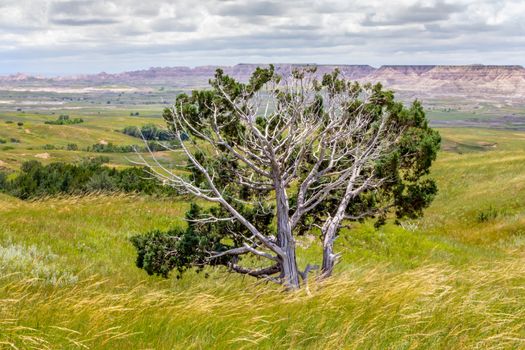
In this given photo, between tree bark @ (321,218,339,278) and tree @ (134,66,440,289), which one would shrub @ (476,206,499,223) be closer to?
tree @ (134,66,440,289)

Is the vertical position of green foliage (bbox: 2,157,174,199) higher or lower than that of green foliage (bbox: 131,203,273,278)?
lower

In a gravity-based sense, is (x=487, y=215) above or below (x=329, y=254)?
below

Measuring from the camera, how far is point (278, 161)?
9.37 meters

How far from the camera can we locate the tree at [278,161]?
876 centimetres

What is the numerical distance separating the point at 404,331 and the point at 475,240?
1087 inches

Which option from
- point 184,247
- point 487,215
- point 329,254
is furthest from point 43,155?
point 329,254

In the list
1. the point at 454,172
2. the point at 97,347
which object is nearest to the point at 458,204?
the point at 454,172

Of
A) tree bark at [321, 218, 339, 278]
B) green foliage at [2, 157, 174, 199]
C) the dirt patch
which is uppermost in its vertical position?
tree bark at [321, 218, 339, 278]

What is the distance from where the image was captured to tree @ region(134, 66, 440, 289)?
8.76m

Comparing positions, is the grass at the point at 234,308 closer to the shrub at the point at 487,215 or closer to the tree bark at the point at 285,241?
the tree bark at the point at 285,241

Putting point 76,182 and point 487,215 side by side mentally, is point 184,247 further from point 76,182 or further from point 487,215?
point 487,215

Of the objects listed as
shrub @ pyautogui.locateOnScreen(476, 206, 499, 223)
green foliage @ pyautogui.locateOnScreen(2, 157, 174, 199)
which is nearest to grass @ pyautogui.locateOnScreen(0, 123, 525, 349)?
green foliage @ pyautogui.locateOnScreen(2, 157, 174, 199)

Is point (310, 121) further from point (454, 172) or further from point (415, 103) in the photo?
point (454, 172)

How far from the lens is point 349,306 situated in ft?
21.6
